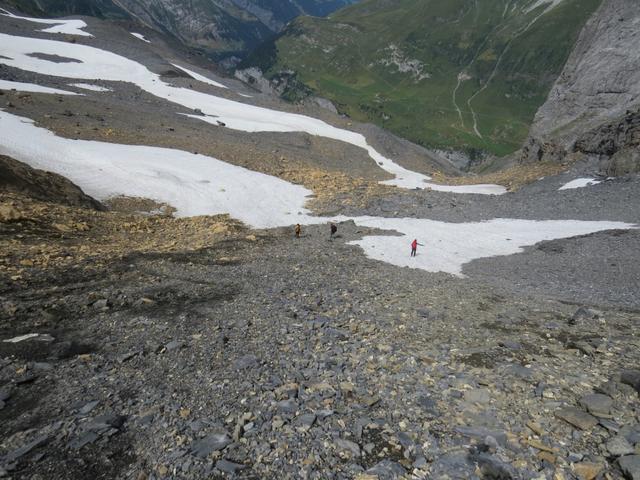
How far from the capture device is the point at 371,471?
6449mm

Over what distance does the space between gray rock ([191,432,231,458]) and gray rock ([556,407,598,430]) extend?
635 centimetres

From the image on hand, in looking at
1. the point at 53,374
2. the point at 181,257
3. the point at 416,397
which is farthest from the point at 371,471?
the point at 181,257

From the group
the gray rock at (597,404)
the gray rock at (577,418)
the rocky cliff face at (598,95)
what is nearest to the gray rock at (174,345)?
the gray rock at (577,418)

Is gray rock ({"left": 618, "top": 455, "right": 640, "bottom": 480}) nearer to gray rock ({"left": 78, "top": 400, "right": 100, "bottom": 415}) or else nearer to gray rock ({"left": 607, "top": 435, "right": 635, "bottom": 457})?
gray rock ({"left": 607, "top": 435, "right": 635, "bottom": 457})

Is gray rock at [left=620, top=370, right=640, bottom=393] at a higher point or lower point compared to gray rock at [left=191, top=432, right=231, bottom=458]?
higher

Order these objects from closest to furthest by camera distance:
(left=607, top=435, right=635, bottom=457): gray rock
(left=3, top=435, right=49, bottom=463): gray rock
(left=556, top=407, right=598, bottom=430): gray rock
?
(left=607, top=435, right=635, bottom=457): gray rock < (left=3, top=435, right=49, bottom=463): gray rock < (left=556, top=407, right=598, bottom=430): gray rock

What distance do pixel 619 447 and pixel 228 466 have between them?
662cm

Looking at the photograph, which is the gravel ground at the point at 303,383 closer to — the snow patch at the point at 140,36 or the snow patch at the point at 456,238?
the snow patch at the point at 456,238

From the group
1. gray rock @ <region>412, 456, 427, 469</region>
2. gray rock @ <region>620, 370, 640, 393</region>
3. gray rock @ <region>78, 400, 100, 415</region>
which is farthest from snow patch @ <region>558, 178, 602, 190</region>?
gray rock @ <region>78, 400, 100, 415</region>

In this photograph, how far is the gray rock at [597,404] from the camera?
24.6ft

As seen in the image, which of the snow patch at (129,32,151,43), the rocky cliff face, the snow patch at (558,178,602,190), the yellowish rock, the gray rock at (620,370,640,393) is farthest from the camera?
the snow patch at (129,32,151,43)

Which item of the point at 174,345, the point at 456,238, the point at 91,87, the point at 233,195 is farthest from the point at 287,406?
the point at 91,87

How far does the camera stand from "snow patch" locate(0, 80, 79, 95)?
1861 inches

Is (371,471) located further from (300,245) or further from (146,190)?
(146,190)
